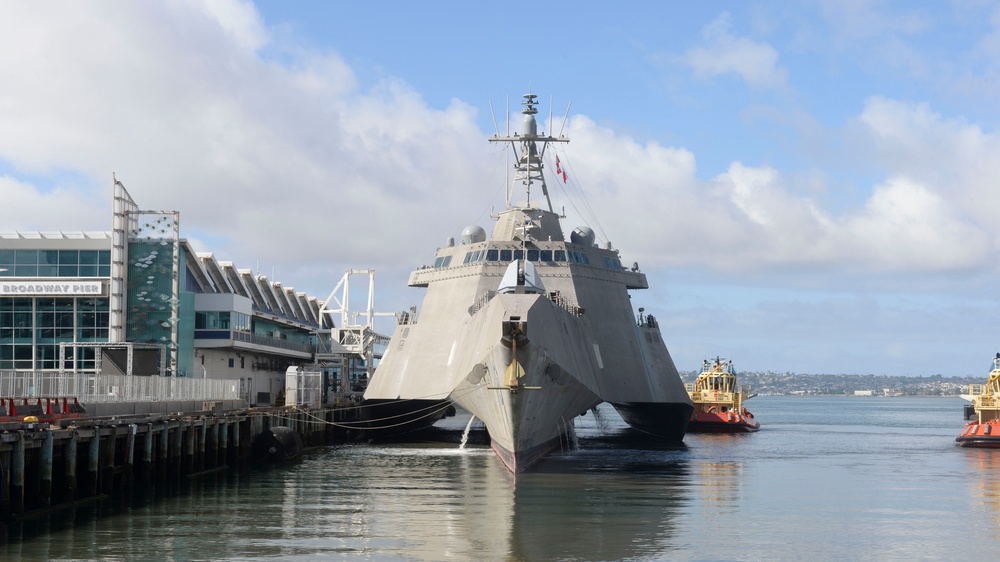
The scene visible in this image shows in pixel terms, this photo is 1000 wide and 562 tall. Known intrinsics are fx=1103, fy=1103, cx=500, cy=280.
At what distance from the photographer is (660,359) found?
45.7 meters

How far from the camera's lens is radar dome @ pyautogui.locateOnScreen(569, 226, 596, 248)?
46844mm

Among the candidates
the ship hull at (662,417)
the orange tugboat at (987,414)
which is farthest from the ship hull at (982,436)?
the ship hull at (662,417)

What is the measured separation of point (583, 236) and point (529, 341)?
18.3m

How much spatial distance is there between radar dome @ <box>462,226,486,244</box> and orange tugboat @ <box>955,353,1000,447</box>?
72.3 feet

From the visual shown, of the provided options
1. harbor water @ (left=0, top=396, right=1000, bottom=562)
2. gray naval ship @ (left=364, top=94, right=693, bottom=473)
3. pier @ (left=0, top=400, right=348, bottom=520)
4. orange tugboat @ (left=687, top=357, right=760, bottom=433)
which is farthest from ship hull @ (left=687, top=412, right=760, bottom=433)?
pier @ (left=0, top=400, right=348, bottom=520)

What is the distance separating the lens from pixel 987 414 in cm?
4716

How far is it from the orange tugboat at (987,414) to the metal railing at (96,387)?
3219 cm

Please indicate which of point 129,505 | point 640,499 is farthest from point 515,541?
point 129,505

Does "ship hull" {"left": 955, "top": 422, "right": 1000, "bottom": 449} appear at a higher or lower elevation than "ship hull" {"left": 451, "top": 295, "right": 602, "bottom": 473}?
lower

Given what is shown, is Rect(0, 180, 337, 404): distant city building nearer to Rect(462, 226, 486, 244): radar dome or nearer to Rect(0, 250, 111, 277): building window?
Rect(0, 250, 111, 277): building window

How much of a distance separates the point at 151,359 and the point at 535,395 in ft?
59.9

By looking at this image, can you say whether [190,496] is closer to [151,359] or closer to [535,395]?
[535,395]

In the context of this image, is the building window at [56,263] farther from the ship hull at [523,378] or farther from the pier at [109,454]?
the ship hull at [523,378]

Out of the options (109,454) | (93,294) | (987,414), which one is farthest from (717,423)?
(109,454)
